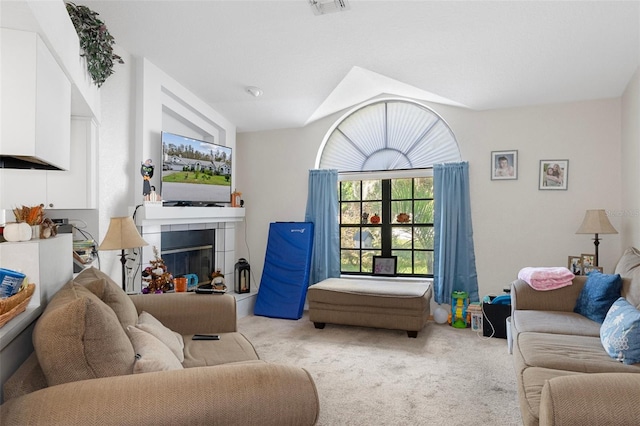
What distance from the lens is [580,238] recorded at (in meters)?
4.26

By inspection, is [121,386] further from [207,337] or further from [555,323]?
[555,323]

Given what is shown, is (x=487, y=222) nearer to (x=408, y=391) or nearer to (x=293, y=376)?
(x=408, y=391)

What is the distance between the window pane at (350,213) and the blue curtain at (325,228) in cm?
27

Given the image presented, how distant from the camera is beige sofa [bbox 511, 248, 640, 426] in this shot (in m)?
1.30

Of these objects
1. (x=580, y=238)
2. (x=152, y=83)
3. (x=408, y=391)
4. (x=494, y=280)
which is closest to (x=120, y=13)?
(x=152, y=83)

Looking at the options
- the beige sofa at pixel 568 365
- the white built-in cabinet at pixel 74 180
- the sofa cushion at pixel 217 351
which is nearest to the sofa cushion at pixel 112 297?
the sofa cushion at pixel 217 351

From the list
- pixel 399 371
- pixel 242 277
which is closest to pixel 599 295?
pixel 399 371

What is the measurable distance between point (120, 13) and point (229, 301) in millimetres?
2298

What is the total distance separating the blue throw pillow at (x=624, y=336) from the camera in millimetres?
2039

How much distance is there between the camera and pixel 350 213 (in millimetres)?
5375

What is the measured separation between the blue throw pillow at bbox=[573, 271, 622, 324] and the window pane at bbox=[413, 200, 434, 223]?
2058mm

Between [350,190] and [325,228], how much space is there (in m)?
0.64

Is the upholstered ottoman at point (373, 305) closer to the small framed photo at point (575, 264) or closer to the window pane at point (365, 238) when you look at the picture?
the window pane at point (365, 238)

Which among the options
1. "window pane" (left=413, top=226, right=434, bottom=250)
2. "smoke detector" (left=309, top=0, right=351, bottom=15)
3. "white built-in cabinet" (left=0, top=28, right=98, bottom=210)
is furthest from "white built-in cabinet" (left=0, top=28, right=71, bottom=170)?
"window pane" (left=413, top=226, right=434, bottom=250)
